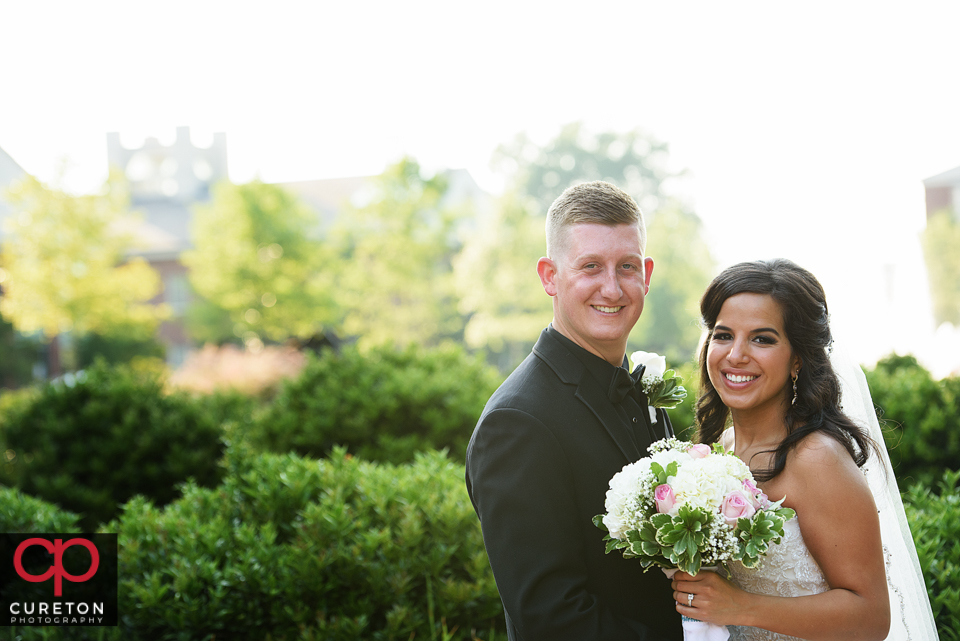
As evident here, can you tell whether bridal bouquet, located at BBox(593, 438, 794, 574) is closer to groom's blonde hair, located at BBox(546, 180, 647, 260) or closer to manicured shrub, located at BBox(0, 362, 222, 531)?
groom's blonde hair, located at BBox(546, 180, 647, 260)

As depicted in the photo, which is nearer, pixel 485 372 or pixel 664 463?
pixel 664 463

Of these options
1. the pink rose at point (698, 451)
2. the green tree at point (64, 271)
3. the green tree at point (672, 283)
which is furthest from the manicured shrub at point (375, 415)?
the green tree at point (672, 283)

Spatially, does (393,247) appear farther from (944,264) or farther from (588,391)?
(944,264)

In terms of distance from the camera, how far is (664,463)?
2.23m

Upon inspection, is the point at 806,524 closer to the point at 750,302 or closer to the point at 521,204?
the point at 750,302

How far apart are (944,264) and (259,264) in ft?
123

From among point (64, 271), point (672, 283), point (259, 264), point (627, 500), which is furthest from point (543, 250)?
point (627, 500)

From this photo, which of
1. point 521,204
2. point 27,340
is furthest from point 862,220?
point 27,340

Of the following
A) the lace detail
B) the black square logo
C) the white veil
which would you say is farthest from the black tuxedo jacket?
the black square logo

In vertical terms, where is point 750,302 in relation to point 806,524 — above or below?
above

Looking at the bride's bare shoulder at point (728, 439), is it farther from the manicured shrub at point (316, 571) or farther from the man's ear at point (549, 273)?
the manicured shrub at point (316, 571)

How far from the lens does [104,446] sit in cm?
706

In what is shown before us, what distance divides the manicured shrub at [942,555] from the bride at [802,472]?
54 cm

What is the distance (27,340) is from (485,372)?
30.7 metres
